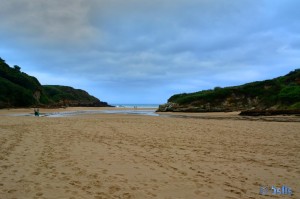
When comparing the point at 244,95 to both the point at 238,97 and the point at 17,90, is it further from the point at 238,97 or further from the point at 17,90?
the point at 17,90

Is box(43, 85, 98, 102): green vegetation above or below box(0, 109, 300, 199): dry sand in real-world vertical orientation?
above

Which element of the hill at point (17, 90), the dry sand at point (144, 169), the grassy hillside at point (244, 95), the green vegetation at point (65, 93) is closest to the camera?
the dry sand at point (144, 169)

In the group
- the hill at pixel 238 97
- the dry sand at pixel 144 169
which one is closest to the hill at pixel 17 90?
the hill at pixel 238 97

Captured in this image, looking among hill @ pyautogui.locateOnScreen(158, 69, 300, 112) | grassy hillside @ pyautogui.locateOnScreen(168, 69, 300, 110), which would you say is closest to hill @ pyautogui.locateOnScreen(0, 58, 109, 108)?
hill @ pyautogui.locateOnScreen(158, 69, 300, 112)

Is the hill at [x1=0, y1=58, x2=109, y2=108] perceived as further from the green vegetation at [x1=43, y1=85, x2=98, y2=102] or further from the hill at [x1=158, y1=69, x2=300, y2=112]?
the hill at [x1=158, y1=69, x2=300, y2=112]

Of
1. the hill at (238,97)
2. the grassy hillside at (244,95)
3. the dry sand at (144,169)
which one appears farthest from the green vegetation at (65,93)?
the dry sand at (144,169)

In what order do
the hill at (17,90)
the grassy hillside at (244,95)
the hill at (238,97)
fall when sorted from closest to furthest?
1. the hill at (238,97)
2. the grassy hillside at (244,95)
3. the hill at (17,90)

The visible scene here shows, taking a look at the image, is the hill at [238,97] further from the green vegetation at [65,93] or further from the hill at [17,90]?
the green vegetation at [65,93]

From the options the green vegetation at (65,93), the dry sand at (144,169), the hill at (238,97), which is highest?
the green vegetation at (65,93)

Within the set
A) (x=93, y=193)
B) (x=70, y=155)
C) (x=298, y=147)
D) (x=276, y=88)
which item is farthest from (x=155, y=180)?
(x=276, y=88)

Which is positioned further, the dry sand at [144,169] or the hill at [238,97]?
the hill at [238,97]

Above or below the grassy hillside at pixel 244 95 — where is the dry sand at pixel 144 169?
below

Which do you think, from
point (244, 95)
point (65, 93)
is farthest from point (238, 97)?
point (65, 93)

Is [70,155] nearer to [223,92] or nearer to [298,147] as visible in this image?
[298,147]
